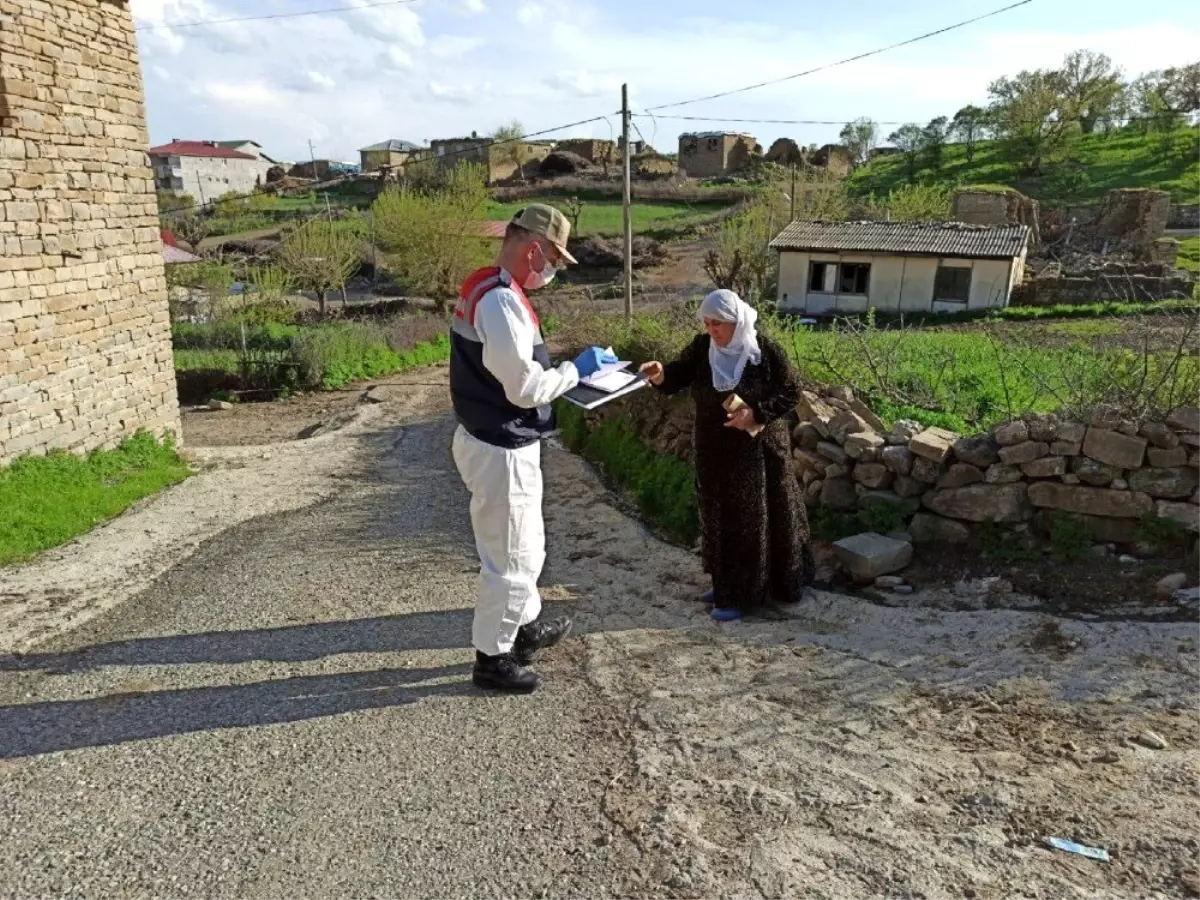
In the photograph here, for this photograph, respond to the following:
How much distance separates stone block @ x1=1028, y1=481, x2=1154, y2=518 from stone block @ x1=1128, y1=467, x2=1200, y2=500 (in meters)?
0.05

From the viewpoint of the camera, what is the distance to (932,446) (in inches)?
210

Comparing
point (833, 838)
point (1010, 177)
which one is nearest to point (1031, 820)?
point (833, 838)

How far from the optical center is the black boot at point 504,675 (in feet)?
12.9

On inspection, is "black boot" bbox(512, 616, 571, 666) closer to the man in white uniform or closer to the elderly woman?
the man in white uniform

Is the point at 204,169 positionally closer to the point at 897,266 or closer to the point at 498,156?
the point at 498,156

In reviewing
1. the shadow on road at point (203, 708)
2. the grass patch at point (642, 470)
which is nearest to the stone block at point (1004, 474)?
the grass patch at point (642, 470)

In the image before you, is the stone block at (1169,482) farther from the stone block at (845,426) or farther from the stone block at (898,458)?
the stone block at (845,426)

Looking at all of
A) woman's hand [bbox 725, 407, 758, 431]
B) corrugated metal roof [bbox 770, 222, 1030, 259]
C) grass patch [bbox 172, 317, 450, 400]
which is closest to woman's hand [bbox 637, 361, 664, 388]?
woman's hand [bbox 725, 407, 758, 431]

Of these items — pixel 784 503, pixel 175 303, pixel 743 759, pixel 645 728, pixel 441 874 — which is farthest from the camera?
pixel 175 303

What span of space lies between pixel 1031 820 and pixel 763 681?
4.21 ft

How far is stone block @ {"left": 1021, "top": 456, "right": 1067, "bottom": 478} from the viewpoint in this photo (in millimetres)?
5116

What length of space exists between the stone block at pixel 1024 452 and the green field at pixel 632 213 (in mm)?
41241

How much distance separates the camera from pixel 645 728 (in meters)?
3.64

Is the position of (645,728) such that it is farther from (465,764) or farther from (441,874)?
(441,874)
